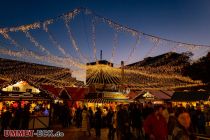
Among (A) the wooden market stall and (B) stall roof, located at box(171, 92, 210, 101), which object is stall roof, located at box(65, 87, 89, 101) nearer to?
(A) the wooden market stall

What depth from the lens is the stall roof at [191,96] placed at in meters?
25.0

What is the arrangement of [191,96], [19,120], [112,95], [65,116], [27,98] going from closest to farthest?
[19,120]
[27,98]
[65,116]
[112,95]
[191,96]

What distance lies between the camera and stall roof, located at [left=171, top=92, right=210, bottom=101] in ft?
81.9

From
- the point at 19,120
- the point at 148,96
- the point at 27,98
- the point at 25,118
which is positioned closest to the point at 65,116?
the point at 27,98

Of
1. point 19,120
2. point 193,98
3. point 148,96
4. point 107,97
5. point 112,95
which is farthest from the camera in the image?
point 148,96

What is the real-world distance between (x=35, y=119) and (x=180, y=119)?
12.8 m

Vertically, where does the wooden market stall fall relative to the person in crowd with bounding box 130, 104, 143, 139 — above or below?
above

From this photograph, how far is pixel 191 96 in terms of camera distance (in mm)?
26688

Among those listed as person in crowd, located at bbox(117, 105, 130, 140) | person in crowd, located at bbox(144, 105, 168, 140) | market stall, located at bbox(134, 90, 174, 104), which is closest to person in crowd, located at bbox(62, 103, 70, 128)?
market stall, located at bbox(134, 90, 174, 104)

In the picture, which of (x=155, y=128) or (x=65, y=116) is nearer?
(x=155, y=128)

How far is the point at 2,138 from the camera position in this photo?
13.1 m

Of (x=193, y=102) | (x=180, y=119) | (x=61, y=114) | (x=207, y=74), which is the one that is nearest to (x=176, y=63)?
(x=207, y=74)

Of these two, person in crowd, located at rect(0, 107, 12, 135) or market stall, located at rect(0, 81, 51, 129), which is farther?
market stall, located at rect(0, 81, 51, 129)

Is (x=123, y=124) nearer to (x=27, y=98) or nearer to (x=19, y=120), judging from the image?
(x=19, y=120)
